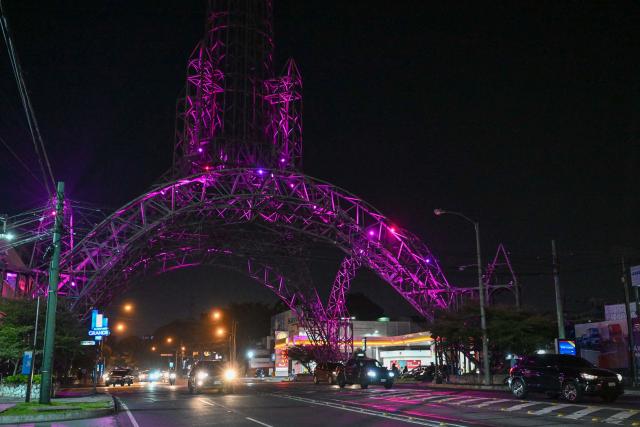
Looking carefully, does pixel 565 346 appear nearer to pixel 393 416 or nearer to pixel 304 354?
pixel 393 416

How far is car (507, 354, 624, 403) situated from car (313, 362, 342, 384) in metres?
18.3

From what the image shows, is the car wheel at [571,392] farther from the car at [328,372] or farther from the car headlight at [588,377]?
the car at [328,372]

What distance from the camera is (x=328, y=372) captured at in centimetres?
4316

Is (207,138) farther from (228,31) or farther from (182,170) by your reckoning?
(228,31)

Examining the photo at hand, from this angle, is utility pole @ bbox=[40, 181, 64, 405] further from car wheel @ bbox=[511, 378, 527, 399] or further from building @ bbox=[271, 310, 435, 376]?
building @ bbox=[271, 310, 435, 376]

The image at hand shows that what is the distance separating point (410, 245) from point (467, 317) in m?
10.7

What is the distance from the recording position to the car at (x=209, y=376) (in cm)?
3206

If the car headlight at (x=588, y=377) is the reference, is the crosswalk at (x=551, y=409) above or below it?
below

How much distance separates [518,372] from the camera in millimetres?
23297

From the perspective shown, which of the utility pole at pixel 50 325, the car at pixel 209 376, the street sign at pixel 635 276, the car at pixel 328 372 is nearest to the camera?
the utility pole at pixel 50 325

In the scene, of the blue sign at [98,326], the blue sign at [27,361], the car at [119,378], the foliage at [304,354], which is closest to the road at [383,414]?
the blue sign at [27,361]

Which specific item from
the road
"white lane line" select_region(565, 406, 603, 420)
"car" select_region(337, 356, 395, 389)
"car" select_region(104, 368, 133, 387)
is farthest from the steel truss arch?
"white lane line" select_region(565, 406, 603, 420)

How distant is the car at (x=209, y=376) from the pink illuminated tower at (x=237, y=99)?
16.1 metres

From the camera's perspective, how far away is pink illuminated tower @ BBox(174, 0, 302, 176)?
4525 cm
